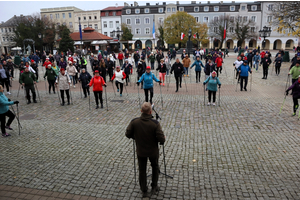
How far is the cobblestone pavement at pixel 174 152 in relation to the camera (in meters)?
5.40

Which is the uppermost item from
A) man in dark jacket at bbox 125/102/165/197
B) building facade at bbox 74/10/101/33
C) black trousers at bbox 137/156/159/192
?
building facade at bbox 74/10/101/33

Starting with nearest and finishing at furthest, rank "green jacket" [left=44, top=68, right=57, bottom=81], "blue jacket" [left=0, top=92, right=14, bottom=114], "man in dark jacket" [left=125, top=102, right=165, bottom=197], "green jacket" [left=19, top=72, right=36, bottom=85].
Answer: "man in dark jacket" [left=125, top=102, right=165, bottom=197]
"blue jacket" [left=0, top=92, right=14, bottom=114]
"green jacket" [left=19, top=72, right=36, bottom=85]
"green jacket" [left=44, top=68, right=57, bottom=81]

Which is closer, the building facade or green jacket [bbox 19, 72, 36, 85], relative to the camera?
green jacket [bbox 19, 72, 36, 85]

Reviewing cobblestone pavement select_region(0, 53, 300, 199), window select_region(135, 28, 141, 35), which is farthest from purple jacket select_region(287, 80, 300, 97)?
window select_region(135, 28, 141, 35)

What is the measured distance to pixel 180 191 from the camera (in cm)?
523

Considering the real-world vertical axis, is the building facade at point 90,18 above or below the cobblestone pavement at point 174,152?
above

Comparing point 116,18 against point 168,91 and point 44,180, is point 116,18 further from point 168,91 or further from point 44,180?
point 44,180

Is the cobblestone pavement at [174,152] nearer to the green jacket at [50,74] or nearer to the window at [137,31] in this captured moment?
the green jacket at [50,74]

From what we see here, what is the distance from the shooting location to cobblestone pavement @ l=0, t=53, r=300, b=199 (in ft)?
17.7

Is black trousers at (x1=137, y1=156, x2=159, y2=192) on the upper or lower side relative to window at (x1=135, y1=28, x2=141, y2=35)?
lower

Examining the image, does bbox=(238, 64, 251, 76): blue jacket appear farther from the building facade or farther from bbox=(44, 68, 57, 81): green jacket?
the building facade

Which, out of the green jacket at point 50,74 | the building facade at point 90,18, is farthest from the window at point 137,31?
the green jacket at point 50,74

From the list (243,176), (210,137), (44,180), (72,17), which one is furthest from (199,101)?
(72,17)

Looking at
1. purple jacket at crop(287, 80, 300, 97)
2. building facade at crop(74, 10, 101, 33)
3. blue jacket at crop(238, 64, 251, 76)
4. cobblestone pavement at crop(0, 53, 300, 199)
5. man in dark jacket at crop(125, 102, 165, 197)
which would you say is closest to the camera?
man in dark jacket at crop(125, 102, 165, 197)
